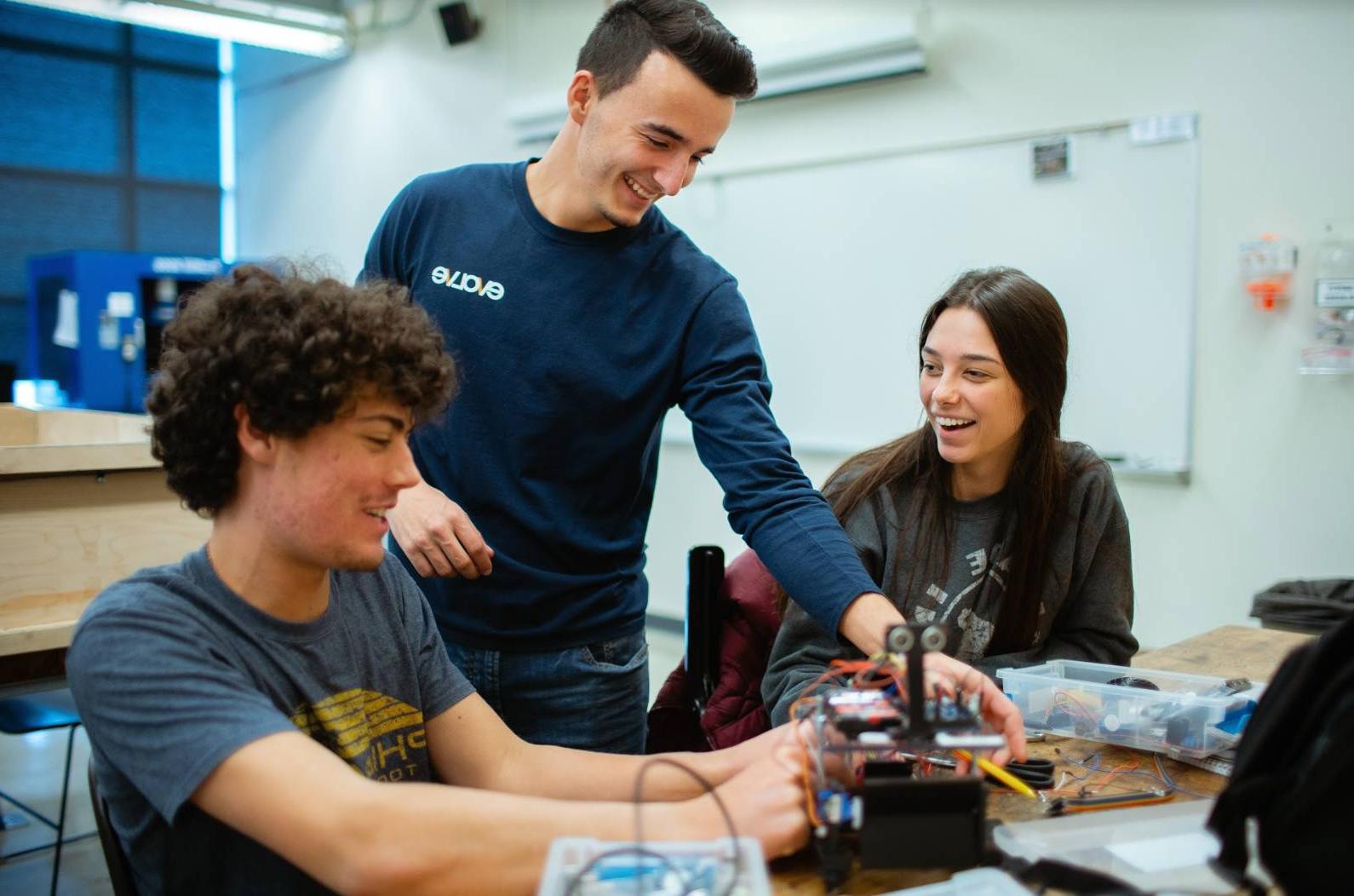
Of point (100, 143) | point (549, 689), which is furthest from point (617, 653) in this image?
point (100, 143)

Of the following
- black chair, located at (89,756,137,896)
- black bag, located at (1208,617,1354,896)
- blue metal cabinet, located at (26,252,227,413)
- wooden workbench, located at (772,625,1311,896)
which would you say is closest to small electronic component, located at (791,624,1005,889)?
wooden workbench, located at (772,625,1311,896)

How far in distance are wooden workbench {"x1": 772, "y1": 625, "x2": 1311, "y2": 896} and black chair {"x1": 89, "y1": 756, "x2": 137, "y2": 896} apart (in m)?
0.64

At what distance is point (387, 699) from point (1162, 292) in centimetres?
301

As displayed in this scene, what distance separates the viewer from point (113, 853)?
108 cm

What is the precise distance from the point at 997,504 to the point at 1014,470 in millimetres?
72

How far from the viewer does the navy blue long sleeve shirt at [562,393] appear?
65.4 inches

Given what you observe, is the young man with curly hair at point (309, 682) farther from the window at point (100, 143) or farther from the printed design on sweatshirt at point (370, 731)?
the window at point (100, 143)

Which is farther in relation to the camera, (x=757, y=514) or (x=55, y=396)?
(x=55, y=396)

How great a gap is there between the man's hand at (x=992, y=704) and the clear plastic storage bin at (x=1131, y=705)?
0.26 m

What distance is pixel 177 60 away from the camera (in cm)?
741

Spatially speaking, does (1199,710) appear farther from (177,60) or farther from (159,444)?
(177,60)

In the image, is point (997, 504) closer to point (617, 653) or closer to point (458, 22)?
point (617, 653)

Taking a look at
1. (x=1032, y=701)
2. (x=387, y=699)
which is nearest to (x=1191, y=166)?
(x=1032, y=701)

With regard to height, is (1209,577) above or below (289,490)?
below
